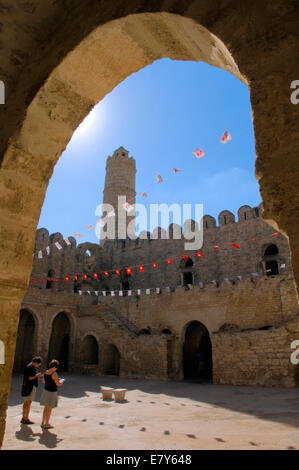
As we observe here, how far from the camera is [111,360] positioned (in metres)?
18.2

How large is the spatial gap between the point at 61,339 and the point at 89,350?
2798 millimetres

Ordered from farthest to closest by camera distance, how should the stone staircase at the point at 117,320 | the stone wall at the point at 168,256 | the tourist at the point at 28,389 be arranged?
the stone wall at the point at 168,256
the stone staircase at the point at 117,320
the tourist at the point at 28,389

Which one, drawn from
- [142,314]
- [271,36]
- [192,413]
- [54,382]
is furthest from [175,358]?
[271,36]

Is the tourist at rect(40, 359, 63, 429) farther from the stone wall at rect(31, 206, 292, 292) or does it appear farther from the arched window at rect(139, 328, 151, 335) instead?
the stone wall at rect(31, 206, 292, 292)

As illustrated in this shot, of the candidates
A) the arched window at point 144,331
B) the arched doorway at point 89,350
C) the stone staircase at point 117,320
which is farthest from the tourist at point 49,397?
the arched doorway at point 89,350

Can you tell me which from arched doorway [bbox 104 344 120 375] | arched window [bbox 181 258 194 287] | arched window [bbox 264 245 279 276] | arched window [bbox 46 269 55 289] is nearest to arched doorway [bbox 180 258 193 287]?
arched window [bbox 181 258 194 287]

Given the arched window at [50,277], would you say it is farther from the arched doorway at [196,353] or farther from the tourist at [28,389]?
the tourist at [28,389]

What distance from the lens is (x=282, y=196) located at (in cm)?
147

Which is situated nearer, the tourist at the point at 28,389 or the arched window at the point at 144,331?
the tourist at the point at 28,389

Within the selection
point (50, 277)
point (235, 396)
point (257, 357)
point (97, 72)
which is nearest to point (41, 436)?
point (97, 72)

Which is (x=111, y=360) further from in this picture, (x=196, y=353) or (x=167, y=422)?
(x=167, y=422)

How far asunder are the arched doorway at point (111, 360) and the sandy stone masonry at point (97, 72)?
16.7m

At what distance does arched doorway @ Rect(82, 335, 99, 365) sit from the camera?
19.2 m

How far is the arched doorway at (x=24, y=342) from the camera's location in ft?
62.8
